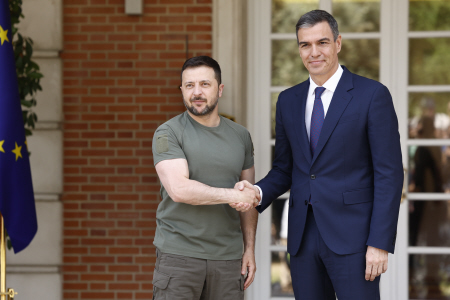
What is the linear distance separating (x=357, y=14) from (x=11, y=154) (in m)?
2.70

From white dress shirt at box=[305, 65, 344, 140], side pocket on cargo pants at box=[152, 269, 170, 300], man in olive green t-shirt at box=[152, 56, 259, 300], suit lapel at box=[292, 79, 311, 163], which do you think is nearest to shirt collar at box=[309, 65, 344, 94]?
white dress shirt at box=[305, 65, 344, 140]

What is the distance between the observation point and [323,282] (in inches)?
96.7

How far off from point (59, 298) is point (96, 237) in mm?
517

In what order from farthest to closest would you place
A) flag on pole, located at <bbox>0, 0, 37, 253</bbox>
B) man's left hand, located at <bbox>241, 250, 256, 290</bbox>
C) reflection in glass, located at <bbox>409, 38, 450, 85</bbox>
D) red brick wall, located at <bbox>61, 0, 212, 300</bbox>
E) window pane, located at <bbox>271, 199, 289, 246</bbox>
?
A: window pane, located at <bbox>271, 199, 289, 246</bbox> < reflection in glass, located at <bbox>409, 38, 450, 85</bbox> < red brick wall, located at <bbox>61, 0, 212, 300</bbox> < flag on pole, located at <bbox>0, 0, 37, 253</bbox> < man's left hand, located at <bbox>241, 250, 256, 290</bbox>

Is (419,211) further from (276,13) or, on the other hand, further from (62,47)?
(62,47)

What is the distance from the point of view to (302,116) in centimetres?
252

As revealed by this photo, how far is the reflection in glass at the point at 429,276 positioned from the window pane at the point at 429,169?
20.5 inches

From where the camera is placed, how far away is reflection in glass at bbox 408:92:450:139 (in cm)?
412

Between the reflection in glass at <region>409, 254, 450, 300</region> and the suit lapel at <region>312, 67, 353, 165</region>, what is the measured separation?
219 centimetres

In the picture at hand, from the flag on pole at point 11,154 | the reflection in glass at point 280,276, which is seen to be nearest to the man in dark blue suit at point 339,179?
the flag on pole at point 11,154

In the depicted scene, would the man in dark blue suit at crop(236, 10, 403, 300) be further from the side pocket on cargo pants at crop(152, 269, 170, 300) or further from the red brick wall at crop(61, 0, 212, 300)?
the red brick wall at crop(61, 0, 212, 300)

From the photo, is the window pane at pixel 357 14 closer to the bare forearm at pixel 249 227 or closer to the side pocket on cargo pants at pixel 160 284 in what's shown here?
the bare forearm at pixel 249 227

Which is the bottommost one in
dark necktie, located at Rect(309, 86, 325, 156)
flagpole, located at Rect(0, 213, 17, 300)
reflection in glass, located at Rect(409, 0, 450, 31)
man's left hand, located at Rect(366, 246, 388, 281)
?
flagpole, located at Rect(0, 213, 17, 300)

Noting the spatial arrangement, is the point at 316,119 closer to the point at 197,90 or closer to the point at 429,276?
the point at 197,90
